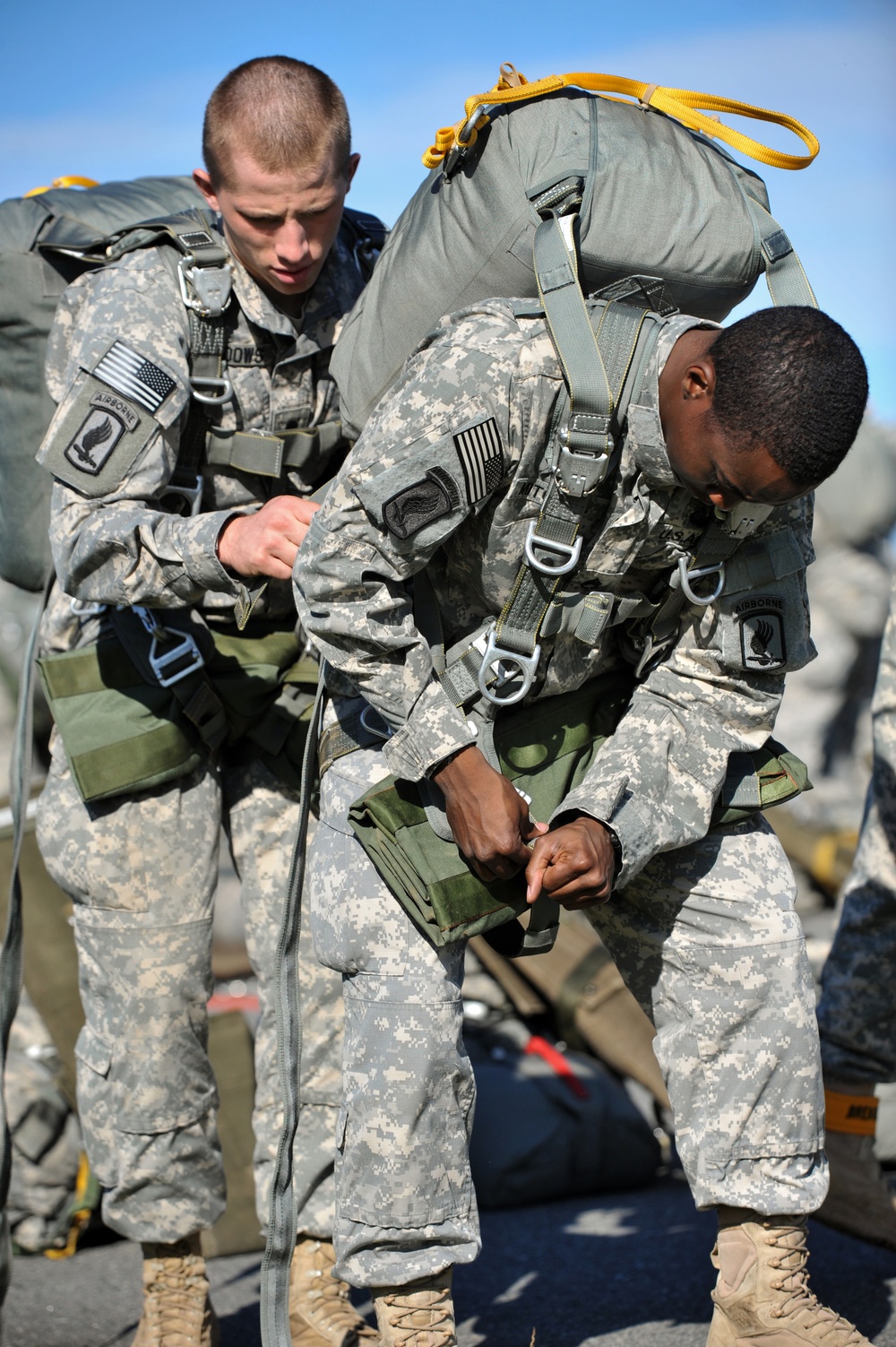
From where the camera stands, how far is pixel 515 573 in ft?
8.48

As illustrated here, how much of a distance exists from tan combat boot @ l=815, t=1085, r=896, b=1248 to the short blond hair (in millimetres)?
2729

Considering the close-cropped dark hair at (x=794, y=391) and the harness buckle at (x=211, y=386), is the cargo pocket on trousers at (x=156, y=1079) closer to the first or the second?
the harness buckle at (x=211, y=386)

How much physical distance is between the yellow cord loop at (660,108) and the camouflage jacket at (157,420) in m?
0.66

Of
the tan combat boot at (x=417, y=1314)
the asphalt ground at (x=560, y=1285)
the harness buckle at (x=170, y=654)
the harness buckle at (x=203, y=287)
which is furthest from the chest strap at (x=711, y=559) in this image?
the asphalt ground at (x=560, y=1285)

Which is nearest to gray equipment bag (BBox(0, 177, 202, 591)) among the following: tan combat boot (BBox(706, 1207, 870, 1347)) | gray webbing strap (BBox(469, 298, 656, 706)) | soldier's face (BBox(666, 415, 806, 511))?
gray webbing strap (BBox(469, 298, 656, 706))

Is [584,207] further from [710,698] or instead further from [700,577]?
[710,698]

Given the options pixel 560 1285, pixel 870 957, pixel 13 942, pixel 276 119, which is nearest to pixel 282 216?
pixel 276 119

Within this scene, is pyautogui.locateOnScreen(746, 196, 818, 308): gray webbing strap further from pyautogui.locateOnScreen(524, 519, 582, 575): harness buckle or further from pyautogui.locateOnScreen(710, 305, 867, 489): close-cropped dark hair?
pyautogui.locateOnScreen(524, 519, 582, 575): harness buckle

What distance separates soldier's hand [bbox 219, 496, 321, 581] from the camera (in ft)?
8.61

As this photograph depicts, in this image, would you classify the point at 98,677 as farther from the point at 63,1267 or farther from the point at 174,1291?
the point at 63,1267

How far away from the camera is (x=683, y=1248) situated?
369 centimetres

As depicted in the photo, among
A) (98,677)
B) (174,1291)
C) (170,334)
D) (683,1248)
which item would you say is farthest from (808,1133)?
(170,334)

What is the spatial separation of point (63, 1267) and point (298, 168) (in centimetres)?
330

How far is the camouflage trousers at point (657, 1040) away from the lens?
8.02ft
